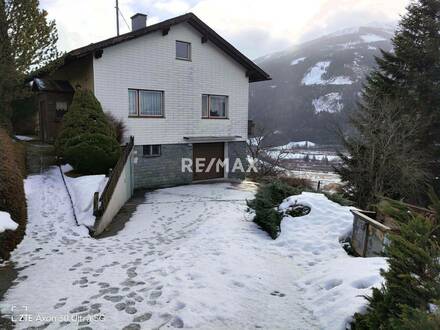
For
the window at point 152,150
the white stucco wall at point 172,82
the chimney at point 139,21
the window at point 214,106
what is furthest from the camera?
the window at point 214,106

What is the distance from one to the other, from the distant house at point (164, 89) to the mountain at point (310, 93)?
5963 cm

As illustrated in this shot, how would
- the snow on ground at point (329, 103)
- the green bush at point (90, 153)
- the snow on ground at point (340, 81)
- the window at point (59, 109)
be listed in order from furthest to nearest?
the snow on ground at point (340, 81)
the snow on ground at point (329, 103)
the window at point (59, 109)
the green bush at point (90, 153)

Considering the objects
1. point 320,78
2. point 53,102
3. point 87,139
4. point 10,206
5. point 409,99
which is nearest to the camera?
point 10,206

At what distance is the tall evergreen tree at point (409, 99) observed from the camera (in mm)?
16906

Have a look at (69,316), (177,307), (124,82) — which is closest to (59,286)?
(69,316)

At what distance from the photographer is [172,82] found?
16203 mm

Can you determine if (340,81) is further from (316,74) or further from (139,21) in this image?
(139,21)

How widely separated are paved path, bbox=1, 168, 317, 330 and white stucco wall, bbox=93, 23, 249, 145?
650cm

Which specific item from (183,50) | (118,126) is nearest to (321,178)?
(183,50)

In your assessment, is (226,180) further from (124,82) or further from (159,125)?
(124,82)

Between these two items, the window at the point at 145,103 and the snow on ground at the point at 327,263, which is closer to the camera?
the snow on ground at the point at 327,263

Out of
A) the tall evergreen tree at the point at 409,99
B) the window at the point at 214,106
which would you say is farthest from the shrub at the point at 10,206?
the tall evergreen tree at the point at 409,99

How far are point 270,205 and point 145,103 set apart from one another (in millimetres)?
9372

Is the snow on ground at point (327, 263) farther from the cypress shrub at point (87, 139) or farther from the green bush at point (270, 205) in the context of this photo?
the cypress shrub at point (87, 139)
